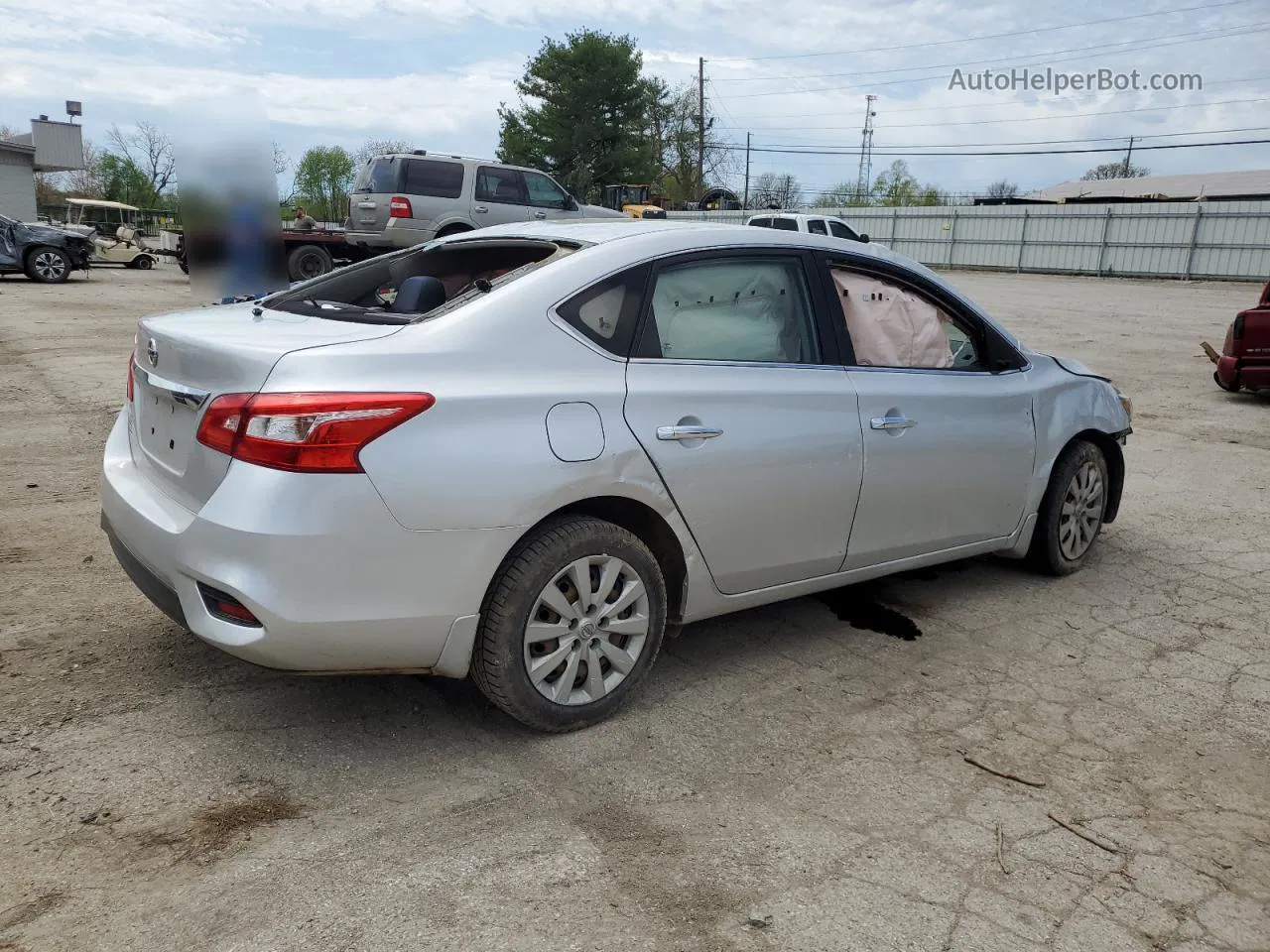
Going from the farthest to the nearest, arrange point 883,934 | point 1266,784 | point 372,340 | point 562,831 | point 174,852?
point 1266,784 < point 372,340 < point 562,831 < point 174,852 < point 883,934

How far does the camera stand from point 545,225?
4.02m

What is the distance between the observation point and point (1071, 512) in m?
4.96

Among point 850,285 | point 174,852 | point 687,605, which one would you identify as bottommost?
point 174,852

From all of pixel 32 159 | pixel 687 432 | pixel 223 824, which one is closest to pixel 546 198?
pixel 687 432

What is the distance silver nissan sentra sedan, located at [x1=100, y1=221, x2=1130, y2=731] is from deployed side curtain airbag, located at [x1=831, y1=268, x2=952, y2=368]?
0.04ft

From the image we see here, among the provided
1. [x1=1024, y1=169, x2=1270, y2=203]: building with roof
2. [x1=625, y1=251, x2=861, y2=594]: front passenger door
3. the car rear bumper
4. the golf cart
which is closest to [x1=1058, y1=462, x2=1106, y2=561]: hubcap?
[x1=625, y1=251, x2=861, y2=594]: front passenger door

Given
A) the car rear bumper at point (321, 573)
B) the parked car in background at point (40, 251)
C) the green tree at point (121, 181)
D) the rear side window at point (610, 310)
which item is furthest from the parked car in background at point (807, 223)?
the green tree at point (121, 181)

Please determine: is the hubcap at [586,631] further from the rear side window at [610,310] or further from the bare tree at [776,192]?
the bare tree at [776,192]

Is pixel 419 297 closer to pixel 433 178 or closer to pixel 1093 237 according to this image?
pixel 433 178

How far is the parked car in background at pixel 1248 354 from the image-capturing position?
403 inches

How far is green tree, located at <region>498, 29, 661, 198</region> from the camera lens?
165 feet

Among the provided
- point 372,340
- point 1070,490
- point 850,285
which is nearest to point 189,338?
point 372,340

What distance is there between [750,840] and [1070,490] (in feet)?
9.84

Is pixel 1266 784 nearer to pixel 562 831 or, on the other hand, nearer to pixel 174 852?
pixel 562 831
